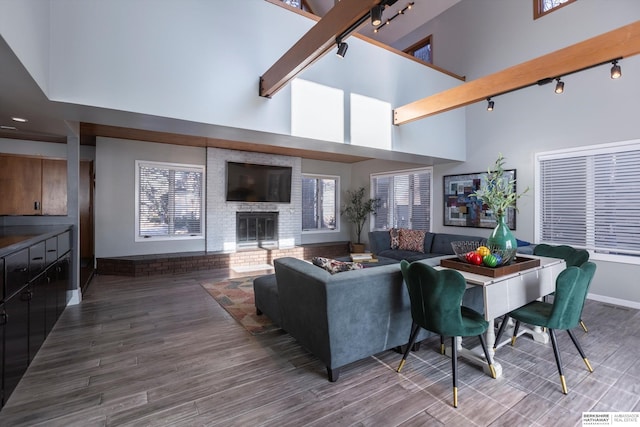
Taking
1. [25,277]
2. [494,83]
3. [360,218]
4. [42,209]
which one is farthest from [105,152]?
[494,83]

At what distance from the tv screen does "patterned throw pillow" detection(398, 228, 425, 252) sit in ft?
10.1

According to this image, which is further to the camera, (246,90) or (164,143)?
(164,143)

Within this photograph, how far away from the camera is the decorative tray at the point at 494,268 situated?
233 centimetres

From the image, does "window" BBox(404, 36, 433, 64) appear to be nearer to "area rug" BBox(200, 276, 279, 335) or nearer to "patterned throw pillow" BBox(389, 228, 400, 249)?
"patterned throw pillow" BBox(389, 228, 400, 249)

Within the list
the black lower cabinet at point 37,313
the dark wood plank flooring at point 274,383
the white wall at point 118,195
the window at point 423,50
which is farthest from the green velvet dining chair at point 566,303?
the white wall at point 118,195

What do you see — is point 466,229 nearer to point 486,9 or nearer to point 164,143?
point 486,9

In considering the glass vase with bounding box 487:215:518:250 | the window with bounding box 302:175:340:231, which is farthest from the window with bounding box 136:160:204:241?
the glass vase with bounding box 487:215:518:250

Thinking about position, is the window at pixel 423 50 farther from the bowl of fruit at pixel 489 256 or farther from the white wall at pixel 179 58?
the bowl of fruit at pixel 489 256

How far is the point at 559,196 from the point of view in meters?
4.77

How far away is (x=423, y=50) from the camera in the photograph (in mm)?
7160

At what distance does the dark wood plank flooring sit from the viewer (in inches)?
75.7

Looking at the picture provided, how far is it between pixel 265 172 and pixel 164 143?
226 centimetres

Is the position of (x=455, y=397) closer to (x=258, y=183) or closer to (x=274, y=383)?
(x=274, y=383)

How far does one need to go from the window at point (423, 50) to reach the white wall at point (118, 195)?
6344 millimetres
